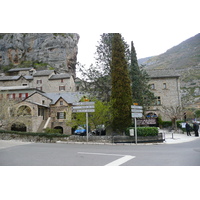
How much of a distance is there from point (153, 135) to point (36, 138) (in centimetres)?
1009

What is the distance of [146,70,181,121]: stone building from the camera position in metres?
31.0

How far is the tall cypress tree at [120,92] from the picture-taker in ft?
47.9

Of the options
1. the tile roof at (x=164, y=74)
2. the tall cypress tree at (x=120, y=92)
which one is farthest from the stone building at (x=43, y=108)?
the tile roof at (x=164, y=74)

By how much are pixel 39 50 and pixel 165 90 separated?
4458 cm

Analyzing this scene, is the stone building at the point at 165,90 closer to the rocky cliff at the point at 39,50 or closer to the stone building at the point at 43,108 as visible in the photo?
the stone building at the point at 43,108

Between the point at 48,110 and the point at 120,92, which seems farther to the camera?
the point at 48,110

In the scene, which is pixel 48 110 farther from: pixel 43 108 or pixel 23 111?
pixel 23 111

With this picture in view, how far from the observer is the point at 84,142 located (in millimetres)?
13141

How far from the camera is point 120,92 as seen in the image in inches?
590

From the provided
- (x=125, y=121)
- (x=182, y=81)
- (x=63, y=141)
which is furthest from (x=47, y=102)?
(x=182, y=81)

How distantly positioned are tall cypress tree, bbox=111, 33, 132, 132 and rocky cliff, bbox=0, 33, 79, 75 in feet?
138

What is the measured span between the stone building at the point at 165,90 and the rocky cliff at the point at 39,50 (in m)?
32.1

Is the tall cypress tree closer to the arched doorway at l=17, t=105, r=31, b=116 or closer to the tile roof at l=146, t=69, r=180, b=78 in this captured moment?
the arched doorway at l=17, t=105, r=31, b=116

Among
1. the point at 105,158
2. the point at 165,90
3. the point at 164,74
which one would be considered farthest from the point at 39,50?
the point at 105,158
